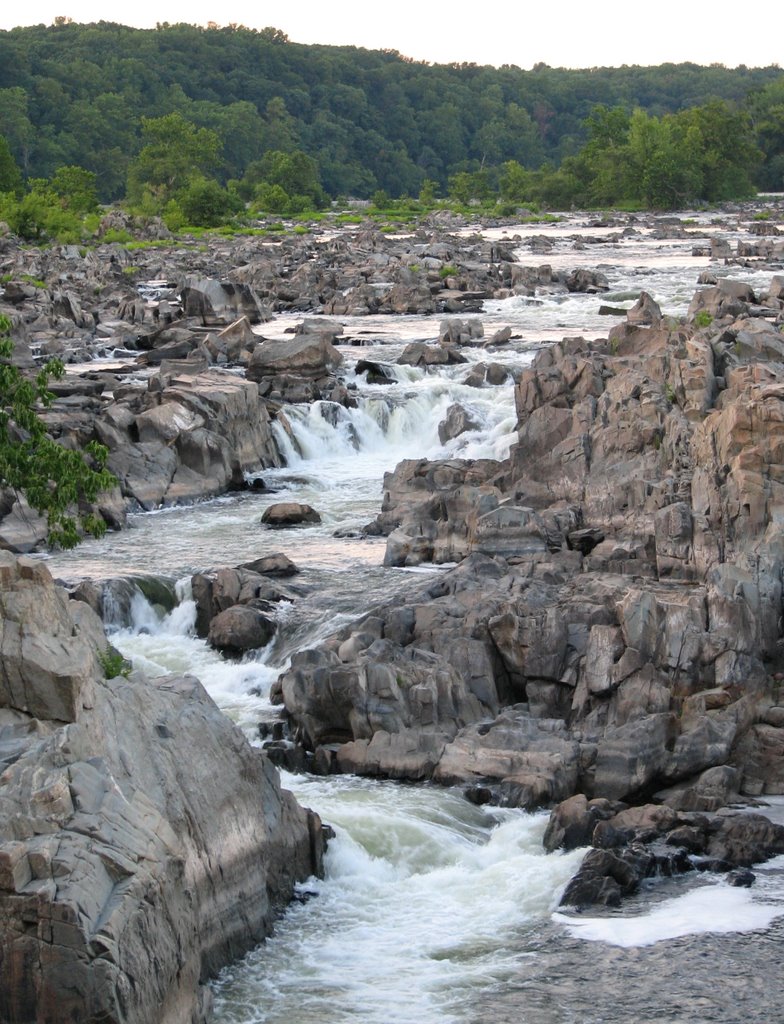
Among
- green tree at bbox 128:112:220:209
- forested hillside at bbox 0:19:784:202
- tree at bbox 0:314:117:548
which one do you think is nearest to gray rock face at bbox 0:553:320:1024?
tree at bbox 0:314:117:548

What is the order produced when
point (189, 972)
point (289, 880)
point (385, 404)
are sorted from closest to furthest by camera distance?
point (189, 972)
point (289, 880)
point (385, 404)

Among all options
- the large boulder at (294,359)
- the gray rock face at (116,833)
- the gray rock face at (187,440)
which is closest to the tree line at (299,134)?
the large boulder at (294,359)

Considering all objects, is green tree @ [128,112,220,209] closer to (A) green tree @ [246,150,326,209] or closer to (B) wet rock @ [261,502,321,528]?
(A) green tree @ [246,150,326,209]

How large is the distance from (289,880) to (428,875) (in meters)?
1.52

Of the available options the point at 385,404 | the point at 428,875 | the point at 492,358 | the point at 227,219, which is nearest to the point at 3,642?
the point at 428,875

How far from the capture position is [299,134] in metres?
166

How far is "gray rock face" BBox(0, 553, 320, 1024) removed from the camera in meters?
11.0

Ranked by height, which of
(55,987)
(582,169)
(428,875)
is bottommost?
(428,875)

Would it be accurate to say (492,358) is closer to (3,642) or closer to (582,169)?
(3,642)

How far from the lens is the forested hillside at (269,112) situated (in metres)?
131

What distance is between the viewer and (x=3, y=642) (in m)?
13.3

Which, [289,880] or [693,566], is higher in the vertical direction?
[693,566]

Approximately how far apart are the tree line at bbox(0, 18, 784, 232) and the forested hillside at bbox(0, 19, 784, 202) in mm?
186

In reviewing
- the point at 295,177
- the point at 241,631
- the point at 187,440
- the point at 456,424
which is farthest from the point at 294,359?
the point at 295,177
